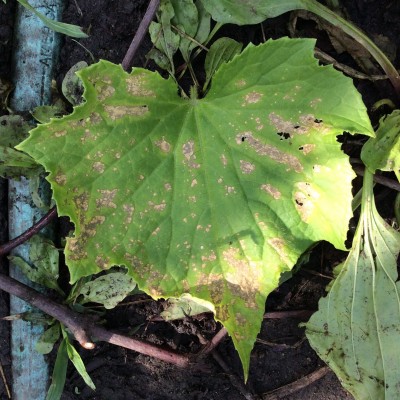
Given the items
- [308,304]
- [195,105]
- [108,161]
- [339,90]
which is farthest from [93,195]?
[308,304]

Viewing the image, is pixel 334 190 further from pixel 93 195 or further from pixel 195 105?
pixel 93 195

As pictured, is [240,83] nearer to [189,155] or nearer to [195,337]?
[189,155]

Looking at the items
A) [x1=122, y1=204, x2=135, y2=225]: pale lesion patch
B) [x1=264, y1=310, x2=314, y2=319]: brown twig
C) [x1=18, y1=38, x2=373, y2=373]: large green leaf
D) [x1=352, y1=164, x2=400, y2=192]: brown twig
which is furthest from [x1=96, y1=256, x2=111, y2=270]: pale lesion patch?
[x1=352, y1=164, x2=400, y2=192]: brown twig

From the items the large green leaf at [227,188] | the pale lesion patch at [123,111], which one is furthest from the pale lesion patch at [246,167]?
the pale lesion patch at [123,111]

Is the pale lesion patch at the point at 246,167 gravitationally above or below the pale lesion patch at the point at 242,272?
above

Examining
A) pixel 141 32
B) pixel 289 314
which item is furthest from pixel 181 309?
pixel 141 32

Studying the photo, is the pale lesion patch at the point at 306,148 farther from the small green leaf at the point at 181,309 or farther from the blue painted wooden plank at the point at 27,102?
A: the blue painted wooden plank at the point at 27,102

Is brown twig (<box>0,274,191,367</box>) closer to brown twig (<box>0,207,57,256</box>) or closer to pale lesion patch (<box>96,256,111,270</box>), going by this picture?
brown twig (<box>0,207,57,256</box>)
